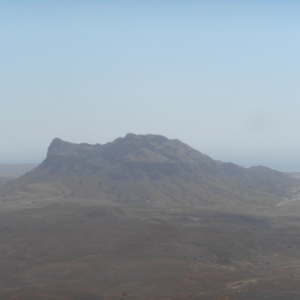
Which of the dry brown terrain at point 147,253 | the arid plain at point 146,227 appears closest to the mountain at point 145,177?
the arid plain at point 146,227

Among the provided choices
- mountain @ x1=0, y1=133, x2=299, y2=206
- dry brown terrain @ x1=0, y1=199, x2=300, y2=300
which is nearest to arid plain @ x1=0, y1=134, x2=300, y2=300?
dry brown terrain @ x1=0, y1=199, x2=300, y2=300

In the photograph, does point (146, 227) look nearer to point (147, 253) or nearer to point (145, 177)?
point (147, 253)

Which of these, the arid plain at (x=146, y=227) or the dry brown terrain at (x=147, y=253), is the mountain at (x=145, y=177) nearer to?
the arid plain at (x=146, y=227)

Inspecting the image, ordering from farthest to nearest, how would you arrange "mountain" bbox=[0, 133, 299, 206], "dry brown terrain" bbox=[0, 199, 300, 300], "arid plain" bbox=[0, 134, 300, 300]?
1. "mountain" bbox=[0, 133, 299, 206]
2. "arid plain" bbox=[0, 134, 300, 300]
3. "dry brown terrain" bbox=[0, 199, 300, 300]

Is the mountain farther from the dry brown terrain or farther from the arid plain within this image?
the dry brown terrain

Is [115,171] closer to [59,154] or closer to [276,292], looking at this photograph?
[59,154]

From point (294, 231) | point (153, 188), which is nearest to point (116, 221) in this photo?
point (294, 231)

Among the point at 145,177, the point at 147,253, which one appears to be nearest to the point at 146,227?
the point at 147,253

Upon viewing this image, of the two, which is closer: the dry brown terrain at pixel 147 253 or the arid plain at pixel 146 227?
the dry brown terrain at pixel 147 253
